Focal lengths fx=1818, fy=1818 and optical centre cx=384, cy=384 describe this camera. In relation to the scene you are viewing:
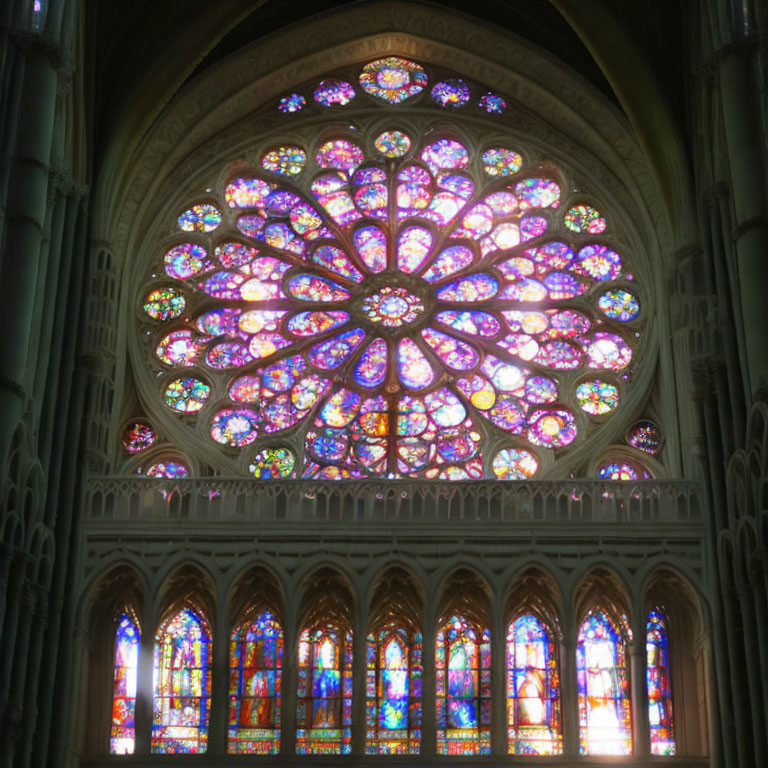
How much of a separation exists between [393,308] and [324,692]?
18.6 ft

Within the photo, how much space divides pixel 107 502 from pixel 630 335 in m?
7.05

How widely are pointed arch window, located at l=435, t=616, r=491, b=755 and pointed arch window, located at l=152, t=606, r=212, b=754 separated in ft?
8.41

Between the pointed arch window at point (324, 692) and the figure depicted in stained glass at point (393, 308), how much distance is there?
2.37m

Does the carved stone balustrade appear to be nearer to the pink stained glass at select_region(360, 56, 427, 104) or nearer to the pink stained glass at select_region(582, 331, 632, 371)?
the pink stained glass at select_region(582, 331, 632, 371)

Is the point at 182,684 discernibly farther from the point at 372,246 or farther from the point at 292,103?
the point at 292,103

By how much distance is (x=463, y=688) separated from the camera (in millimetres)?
19938

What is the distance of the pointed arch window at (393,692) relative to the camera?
1964 cm

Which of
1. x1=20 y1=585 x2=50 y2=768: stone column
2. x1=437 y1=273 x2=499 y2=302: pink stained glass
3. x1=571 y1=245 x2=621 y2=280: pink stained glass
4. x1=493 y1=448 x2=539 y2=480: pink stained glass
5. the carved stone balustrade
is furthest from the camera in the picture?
x1=571 y1=245 x2=621 y2=280: pink stained glass

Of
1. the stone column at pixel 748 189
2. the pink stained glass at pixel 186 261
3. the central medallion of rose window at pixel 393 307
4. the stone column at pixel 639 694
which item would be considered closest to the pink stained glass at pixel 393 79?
the central medallion of rose window at pixel 393 307

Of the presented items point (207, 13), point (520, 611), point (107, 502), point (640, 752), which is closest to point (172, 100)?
point (207, 13)

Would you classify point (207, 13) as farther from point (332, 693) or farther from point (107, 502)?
point (332, 693)

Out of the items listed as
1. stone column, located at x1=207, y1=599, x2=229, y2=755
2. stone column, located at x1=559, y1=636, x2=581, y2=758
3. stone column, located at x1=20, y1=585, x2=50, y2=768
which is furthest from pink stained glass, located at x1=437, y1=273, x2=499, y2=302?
stone column, located at x1=20, y1=585, x2=50, y2=768

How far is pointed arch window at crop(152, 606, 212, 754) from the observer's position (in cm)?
1977

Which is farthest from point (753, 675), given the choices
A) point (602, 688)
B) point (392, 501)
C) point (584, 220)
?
point (584, 220)
